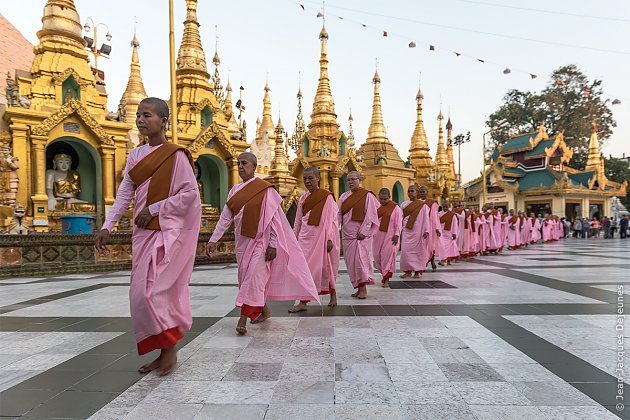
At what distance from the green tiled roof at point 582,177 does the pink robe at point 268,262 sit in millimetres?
39116

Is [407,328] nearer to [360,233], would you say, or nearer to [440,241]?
[360,233]

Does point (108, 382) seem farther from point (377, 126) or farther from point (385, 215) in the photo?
A: point (377, 126)

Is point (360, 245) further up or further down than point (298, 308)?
further up

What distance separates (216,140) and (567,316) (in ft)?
45.6

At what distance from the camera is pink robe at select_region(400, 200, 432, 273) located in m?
9.41

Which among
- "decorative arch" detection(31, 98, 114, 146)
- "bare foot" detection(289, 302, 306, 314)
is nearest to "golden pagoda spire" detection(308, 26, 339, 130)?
"decorative arch" detection(31, 98, 114, 146)

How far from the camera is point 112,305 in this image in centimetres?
613

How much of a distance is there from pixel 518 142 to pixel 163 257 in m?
44.8

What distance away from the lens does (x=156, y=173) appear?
11.3ft

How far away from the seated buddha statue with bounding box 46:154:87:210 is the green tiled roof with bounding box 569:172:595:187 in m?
38.5

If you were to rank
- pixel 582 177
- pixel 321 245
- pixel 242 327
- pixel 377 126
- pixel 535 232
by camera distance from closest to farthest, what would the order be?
1. pixel 242 327
2. pixel 321 245
3. pixel 535 232
4. pixel 377 126
5. pixel 582 177

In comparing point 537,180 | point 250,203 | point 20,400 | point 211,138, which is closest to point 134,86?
point 211,138

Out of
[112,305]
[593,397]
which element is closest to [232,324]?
[112,305]

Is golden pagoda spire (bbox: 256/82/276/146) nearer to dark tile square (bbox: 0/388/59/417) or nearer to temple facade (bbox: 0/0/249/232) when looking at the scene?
temple facade (bbox: 0/0/249/232)
